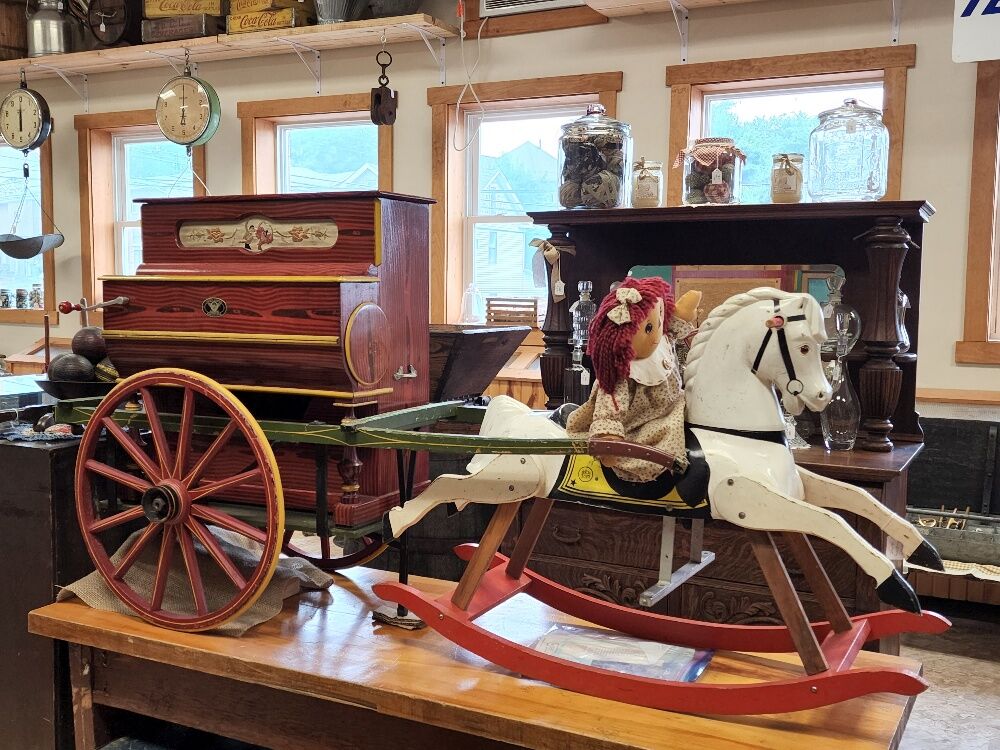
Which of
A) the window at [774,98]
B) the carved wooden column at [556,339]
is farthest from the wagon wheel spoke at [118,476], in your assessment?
the window at [774,98]

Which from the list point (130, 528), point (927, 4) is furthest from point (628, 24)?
point (130, 528)

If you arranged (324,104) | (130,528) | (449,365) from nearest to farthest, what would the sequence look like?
(130,528) < (449,365) < (324,104)

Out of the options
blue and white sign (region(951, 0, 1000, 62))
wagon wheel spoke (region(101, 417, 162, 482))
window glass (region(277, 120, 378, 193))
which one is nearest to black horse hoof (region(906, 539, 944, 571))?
wagon wheel spoke (region(101, 417, 162, 482))

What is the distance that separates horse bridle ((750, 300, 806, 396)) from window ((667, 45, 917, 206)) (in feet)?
10.7

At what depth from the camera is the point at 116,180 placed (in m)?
7.30

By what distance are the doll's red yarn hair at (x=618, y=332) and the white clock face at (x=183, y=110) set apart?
16.5 ft

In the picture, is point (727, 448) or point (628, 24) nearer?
point (727, 448)

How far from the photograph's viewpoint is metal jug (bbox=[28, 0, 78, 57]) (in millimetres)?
6758

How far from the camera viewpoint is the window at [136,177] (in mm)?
7012

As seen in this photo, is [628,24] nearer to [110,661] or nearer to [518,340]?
[518,340]

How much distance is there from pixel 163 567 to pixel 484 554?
708 millimetres

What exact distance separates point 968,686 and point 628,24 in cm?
354

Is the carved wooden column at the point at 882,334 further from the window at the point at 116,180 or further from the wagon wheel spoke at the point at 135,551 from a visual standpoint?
the window at the point at 116,180

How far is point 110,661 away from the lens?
7.25ft
